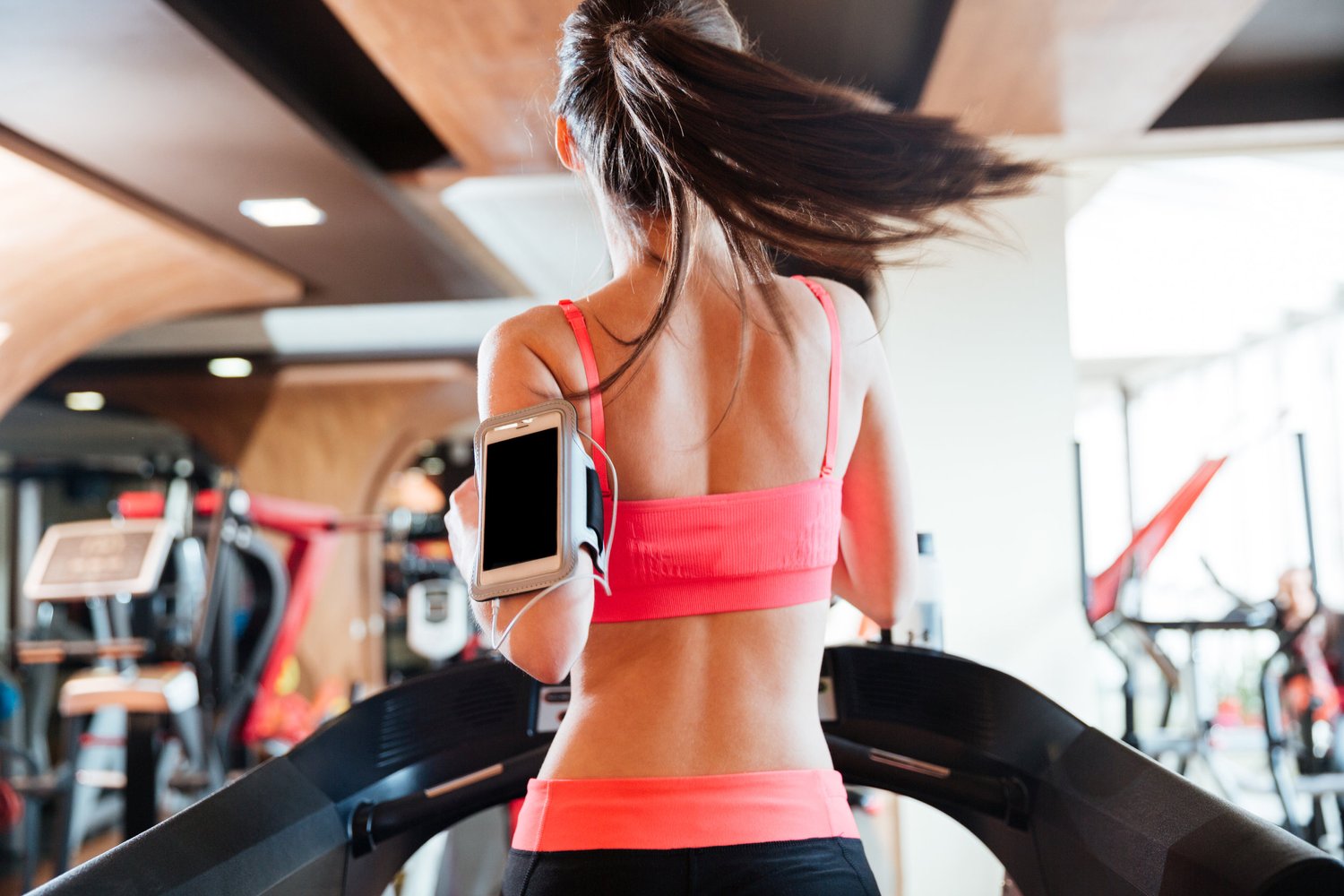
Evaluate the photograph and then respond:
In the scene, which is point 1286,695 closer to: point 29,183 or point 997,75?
point 997,75

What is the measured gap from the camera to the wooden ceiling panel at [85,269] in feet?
13.3

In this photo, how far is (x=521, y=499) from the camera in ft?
2.54

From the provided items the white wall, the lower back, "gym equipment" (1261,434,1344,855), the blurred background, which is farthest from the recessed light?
the lower back

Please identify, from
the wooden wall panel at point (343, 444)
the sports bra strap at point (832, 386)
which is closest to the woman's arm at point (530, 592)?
the sports bra strap at point (832, 386)

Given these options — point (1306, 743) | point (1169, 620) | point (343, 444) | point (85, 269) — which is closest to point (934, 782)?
point (1169, 620)

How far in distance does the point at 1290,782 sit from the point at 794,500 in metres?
4.42

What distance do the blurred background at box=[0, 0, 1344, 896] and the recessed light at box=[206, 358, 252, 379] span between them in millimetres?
566

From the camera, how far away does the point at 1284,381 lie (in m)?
8.30

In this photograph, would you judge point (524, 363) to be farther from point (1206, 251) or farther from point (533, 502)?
point (1206, 251)

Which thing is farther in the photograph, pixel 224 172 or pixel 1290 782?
pixel 1290 782

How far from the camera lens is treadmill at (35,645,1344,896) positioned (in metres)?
0.94

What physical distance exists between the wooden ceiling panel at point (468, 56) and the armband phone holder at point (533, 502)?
1845 millimetres

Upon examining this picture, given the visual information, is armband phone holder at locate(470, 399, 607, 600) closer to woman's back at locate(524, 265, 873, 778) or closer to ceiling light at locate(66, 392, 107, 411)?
woman's back at locate(524, 265, 873, 778)

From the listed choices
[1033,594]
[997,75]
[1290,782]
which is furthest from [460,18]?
[1290,782]
